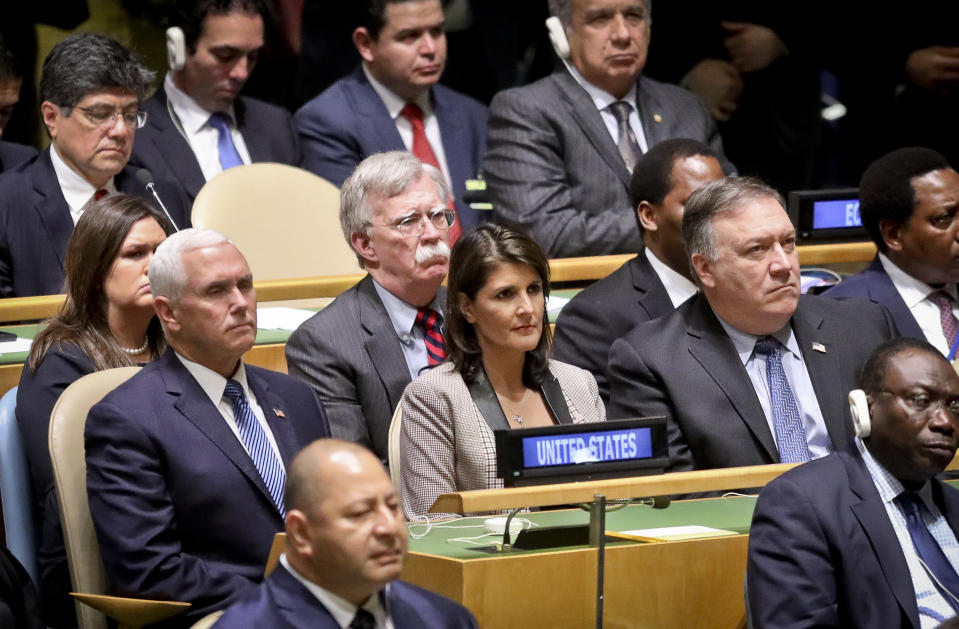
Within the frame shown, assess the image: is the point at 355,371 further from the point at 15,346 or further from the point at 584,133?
the point at 584,133

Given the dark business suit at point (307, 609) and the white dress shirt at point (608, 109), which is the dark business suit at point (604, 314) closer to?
the white dress shirt at point (608, 109)

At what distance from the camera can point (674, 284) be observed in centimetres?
366

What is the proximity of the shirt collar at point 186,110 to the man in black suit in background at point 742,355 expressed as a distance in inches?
64.2

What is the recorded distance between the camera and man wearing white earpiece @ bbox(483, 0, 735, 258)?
429 centimetres

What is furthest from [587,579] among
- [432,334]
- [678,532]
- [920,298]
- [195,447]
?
[920,298]

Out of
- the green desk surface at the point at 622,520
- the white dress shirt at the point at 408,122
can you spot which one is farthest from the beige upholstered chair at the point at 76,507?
the white dress shirt at the point at 408,122

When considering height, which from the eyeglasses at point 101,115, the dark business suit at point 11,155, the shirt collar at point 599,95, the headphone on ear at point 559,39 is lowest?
the dark business suit at point 11,155

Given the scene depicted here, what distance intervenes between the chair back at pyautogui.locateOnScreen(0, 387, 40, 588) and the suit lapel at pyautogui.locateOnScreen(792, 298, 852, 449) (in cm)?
149

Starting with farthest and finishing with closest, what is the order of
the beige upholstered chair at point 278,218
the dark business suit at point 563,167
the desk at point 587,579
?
the dark business suit at point 563,167, the beige upholstered chair at point 278,218, the desk at point 587,579

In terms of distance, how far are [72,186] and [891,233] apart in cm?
189

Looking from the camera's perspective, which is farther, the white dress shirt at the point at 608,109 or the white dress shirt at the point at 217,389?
the white dress shirt at the point at 608,109

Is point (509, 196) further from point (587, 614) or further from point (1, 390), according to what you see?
point (587, 614)

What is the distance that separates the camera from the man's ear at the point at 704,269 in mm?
3334

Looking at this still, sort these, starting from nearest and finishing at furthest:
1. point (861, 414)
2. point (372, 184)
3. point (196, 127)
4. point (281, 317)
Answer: point (861, 414), point (372, 184), point (281, 317), point (196, 127)
